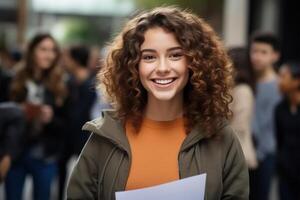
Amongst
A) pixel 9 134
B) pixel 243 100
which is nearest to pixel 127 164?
pixel 9 134

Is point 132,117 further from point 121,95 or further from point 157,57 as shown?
point 157,57

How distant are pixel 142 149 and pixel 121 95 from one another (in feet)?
0.83

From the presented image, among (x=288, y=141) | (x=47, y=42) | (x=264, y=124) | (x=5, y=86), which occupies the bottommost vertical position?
(x=288, y=141)

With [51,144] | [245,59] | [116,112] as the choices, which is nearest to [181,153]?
[116,112]

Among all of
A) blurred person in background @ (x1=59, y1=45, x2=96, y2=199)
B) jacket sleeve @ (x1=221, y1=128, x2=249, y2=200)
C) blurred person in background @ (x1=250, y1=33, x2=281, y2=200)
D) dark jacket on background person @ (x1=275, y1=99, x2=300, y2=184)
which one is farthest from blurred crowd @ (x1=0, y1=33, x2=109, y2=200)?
jacket sleeve @ (x1=221, y1=128, x2=249, y2=200)

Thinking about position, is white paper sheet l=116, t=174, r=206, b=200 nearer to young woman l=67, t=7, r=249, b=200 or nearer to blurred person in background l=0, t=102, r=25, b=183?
young woman l=67, t=7, r=249, b=200

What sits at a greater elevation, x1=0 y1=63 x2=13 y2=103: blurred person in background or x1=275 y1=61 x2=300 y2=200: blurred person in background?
x1=0 y1=63 x2=13 y2=103: blurred person in background

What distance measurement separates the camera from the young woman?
258 centimetres

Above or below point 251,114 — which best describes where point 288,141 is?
below

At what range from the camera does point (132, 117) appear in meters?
2.71

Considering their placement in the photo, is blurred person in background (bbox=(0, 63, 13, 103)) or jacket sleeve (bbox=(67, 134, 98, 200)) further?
blurred person in background (bbox=(0, 63, 13, 103))

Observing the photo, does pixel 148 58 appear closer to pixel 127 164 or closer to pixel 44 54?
pixel 127 164

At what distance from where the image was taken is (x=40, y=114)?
5582 mm

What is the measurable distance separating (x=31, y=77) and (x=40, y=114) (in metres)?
0.48
